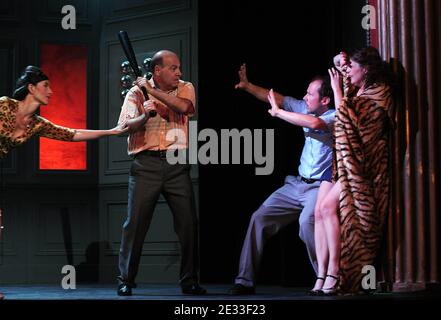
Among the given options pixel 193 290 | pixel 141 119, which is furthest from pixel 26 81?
pixel 193 290

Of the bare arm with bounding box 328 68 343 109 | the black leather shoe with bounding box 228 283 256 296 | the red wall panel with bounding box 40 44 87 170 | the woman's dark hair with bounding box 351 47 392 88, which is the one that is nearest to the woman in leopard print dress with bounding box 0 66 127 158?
the black leather shoe with bounding box 228 283 256 296

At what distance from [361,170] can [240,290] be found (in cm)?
111

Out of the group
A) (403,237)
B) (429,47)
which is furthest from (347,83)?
(403,237)

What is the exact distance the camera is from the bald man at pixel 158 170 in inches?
204

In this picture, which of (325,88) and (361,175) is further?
(325,88)

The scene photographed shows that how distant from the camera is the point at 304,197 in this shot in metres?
5.36

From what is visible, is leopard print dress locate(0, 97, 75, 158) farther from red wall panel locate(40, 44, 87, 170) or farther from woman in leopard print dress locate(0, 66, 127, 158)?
red wall panel locate(40, 44, 87, 170)

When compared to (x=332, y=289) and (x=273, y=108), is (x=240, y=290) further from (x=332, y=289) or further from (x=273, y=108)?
(x=273, y=108)

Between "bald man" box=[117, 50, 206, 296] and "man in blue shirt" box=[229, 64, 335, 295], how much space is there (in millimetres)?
357

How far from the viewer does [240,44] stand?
21.5ft

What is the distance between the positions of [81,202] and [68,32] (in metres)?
1.52

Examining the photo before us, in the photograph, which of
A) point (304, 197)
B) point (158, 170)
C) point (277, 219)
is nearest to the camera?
point (158, 170)

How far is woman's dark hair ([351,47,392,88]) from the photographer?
16.4ft

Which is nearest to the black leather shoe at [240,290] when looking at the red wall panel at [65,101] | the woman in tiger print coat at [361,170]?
the woman in tiger print coat at [361,170]
